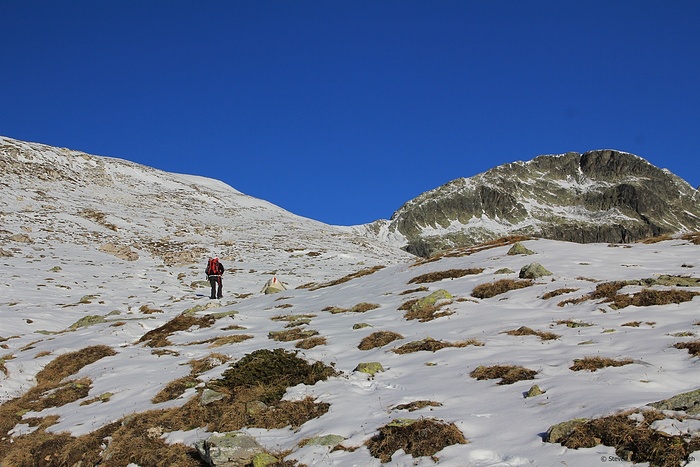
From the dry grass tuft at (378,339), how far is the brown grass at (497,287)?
5067 millimetres

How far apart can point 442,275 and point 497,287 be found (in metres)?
4.53

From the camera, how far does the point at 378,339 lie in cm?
1420

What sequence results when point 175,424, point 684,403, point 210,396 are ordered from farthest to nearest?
point 210,396, point 175,424, point 684,403

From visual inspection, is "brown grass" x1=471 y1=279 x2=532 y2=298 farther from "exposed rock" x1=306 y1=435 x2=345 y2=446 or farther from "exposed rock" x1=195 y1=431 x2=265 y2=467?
"exposed rock" x1=195 y1=431 x2=265 y2=467

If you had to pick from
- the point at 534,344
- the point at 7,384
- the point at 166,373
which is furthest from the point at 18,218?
the point at 534,344

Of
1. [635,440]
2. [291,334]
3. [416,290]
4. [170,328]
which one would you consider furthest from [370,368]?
[170,328]

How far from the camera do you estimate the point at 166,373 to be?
43.8ft

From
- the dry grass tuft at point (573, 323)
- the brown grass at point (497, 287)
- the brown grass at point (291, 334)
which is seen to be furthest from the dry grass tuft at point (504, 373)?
the brown grass at point (497, 287)

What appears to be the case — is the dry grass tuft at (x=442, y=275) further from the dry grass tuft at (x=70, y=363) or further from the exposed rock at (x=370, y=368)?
the dry grass tuft at (x=70, y=363)

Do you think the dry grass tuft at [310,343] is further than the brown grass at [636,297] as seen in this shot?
Yes

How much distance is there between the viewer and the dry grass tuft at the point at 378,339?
45.4 feet

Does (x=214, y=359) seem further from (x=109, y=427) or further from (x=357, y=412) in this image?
(x=357, y=412)

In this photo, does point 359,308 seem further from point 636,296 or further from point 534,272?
point 636,296

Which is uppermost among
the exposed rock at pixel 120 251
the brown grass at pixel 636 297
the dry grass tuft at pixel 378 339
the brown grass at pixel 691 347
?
the exposed rock at pixel 120 251
